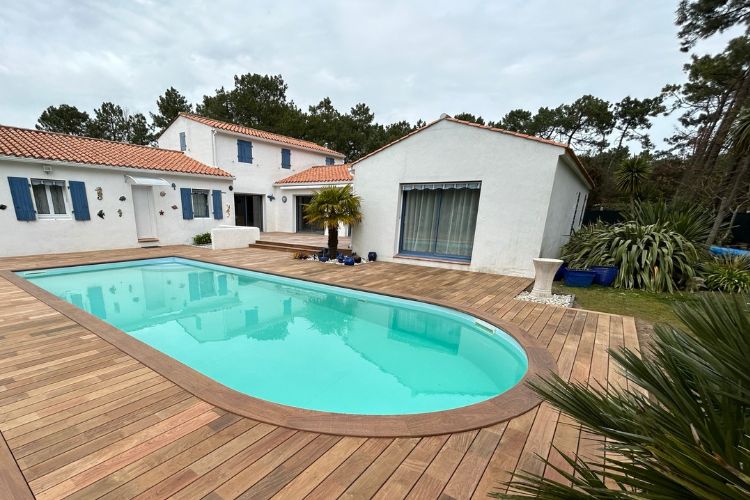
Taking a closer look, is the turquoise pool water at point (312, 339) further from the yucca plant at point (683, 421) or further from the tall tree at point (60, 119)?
the tall tree at point (60, 119)

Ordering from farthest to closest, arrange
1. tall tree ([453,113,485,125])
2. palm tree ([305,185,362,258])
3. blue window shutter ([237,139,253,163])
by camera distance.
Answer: tall tree ([453,113,485,125]) < blue window shutter ([237,139,253,163]) < palm tree ([305,185,362,258])

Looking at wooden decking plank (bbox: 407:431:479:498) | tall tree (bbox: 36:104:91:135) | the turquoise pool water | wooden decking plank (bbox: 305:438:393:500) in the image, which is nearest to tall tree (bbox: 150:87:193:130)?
tall tree (bbox: 36:104:91:135)

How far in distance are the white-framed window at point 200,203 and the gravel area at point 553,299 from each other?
1308 cm

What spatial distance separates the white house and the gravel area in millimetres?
1674

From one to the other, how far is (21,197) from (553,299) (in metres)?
14.7

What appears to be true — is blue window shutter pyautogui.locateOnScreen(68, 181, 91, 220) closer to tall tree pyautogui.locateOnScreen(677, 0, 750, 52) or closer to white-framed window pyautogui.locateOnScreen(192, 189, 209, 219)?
white-framed window pyautogui.locateOnScreen(192, 189, 209, 219)

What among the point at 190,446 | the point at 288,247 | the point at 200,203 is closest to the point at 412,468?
Answer: the point at 190,446

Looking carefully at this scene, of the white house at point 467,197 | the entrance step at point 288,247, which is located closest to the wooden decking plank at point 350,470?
the white house at point 467,197

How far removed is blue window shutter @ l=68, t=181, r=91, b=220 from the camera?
9.80 m

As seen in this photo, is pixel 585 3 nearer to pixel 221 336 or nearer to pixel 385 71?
pixel 221 336

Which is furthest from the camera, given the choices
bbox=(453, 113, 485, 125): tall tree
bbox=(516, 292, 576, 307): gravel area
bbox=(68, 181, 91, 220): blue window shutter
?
bbox=(453, 113, 485, 125): tall tree

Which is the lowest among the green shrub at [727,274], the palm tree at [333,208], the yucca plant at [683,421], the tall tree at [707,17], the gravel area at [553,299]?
the gravel area at [553,299]

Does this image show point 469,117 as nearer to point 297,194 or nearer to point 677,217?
point 297,194

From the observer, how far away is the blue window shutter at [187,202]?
40.6 ft
